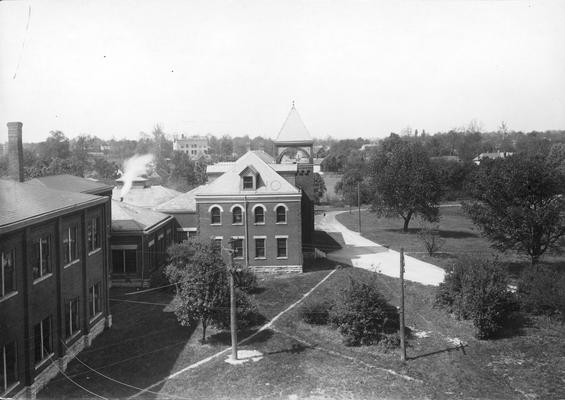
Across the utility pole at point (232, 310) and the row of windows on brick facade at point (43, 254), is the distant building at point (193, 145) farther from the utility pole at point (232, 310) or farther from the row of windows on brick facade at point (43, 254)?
the utility pole at point (232, 310)

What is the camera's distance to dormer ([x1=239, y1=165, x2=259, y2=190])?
3591cm

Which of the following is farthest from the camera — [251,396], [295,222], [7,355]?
[295,222]

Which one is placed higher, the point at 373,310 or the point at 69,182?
the point at 69,182

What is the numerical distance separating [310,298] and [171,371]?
11.3 m

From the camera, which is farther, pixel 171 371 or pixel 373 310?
pixel 373 310

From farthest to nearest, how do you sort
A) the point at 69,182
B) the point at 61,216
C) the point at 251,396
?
1. the point at 69,182
2. the point at 61,216
3. the point at 251,396

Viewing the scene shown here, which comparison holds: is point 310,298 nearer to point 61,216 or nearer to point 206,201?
point 206,201

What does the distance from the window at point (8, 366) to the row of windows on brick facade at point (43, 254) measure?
1681mm

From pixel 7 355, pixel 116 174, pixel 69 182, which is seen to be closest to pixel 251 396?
pixel 7 355

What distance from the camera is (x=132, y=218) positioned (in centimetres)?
3434

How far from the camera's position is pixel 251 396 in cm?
1794

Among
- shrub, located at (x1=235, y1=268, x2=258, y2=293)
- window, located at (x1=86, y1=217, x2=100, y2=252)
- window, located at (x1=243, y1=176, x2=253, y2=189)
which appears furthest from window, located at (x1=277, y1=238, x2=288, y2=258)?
window, located at (x1=86, y1=217, x2=100, y2=252)

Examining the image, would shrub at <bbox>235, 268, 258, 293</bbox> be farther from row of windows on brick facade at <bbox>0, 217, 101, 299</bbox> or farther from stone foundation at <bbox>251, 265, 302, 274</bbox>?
row of windows on brick facade at <bbox>0, 217, 101, 299</bbox>

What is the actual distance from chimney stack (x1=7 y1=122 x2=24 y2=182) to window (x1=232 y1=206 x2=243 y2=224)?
16.2 meters
